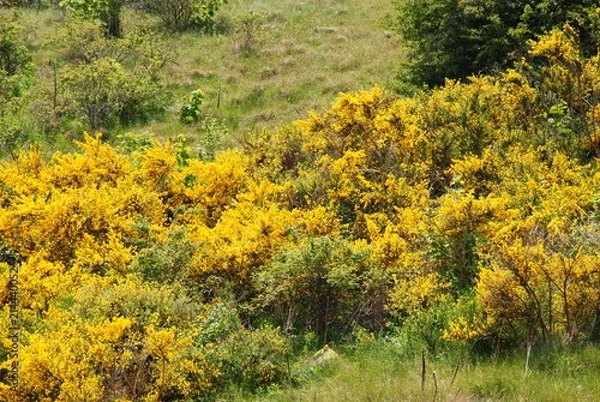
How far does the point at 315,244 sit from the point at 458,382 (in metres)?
2.64

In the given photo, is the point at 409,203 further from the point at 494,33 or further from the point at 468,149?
the point at 494,33

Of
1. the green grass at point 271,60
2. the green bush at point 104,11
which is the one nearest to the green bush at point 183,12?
the green grass at point 271,60

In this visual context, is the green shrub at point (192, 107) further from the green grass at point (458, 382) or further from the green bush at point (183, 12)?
the green grass at point (458, 382)

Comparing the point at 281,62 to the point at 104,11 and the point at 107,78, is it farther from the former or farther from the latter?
the point at 104,11

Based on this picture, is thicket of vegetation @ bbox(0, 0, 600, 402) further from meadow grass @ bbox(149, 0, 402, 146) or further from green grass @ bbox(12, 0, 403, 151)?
meadow grass @ bbox(149, 0, 402, 146)

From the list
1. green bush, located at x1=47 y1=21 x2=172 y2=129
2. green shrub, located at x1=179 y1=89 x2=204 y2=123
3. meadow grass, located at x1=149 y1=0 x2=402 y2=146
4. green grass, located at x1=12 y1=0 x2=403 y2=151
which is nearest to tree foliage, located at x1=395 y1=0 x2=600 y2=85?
green grass, located at x1=12 y1=0 x2=403 y2=151

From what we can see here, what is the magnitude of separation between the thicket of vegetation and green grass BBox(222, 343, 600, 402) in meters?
0.27

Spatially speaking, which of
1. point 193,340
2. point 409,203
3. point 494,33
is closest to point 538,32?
point 494,33

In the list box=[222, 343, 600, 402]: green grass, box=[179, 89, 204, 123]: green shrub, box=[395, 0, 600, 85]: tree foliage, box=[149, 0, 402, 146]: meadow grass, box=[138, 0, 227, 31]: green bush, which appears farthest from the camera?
box=[138, 0, 227, 31]: green bush

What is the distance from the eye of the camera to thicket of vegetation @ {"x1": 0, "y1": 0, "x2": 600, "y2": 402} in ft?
19.5

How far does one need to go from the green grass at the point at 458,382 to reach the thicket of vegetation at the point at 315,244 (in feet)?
0.89

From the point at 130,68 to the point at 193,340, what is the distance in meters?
13.4

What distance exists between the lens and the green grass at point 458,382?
16.7 feet

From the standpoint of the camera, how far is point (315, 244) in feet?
24.3
